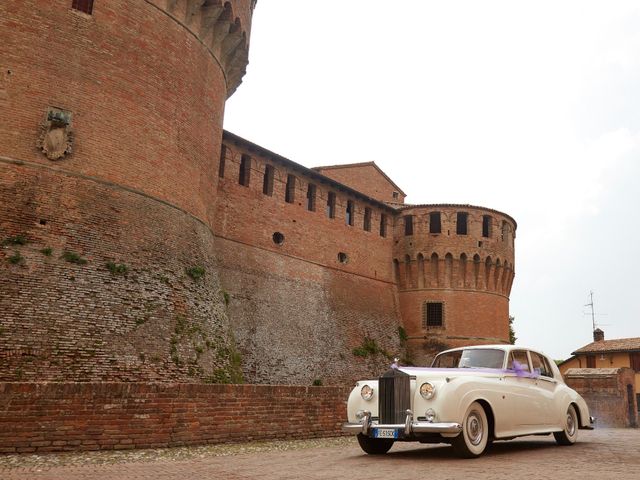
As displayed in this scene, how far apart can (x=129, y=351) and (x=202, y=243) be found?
188 inches

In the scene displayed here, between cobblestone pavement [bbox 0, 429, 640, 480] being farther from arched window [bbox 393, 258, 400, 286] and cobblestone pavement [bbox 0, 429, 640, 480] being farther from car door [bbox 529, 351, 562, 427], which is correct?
arched window [bbox 393, 258, 400, 286]

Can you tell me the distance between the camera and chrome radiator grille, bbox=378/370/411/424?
729 centimetres

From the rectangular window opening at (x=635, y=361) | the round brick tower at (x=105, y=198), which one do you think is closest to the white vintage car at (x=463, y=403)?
the round brick tower at (x=105, y=198)

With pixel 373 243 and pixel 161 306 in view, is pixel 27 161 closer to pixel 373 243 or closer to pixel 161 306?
pixel 161 306

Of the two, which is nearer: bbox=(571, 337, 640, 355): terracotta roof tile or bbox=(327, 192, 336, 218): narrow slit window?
bbox=(327, 192, 336, 218): narrow slit window

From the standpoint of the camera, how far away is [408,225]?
30453 millimetres

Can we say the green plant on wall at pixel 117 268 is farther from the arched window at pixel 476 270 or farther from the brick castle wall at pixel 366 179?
the arched window at pixel 476 270

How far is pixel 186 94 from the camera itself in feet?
52.8

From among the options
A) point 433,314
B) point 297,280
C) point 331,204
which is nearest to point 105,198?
point 297,280

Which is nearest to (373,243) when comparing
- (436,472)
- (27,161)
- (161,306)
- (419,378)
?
(161,306)

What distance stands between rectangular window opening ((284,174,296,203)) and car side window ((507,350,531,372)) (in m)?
16.1

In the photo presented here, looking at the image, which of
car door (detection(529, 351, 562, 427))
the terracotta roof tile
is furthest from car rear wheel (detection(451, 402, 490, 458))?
the terracotta roof tile

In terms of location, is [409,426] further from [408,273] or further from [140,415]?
[408,273]

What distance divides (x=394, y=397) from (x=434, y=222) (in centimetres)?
2366
